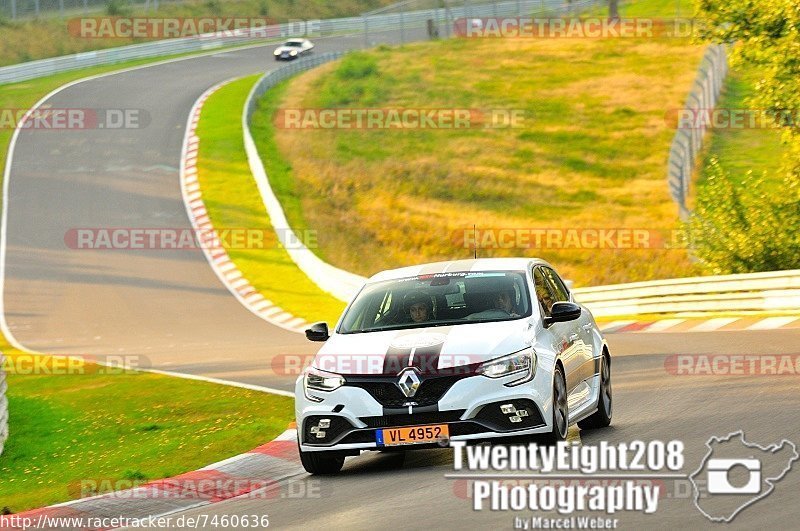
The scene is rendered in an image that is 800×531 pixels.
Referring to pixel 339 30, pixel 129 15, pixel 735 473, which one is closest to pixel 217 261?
pixel 735 473

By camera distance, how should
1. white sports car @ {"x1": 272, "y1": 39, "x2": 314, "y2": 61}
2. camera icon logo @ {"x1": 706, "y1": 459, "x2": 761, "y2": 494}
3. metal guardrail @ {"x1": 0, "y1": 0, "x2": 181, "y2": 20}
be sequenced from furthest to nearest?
metal guardrail @ {"x1": 0, "y1": 0, "x2": 181, "y2": 20} < white sports car @ {"x1": 272, "y1": 39, "x2": 314, "y2": 61} < camera icon logo @ {"x1": 706, "y1": 459, "x2": 761, "y2": 494}

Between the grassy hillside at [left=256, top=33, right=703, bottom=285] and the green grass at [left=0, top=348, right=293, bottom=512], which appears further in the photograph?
the grassy hillside at [left=256, top=33, right=703, bottom=285]

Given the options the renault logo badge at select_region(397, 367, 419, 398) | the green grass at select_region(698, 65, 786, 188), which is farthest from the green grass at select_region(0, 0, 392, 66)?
the renault logo badge at select_region(397, 367, 419, 398)

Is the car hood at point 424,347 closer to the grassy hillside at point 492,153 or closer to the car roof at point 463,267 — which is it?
the car roof at point 463,267

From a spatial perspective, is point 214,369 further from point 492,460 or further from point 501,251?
point 501,251

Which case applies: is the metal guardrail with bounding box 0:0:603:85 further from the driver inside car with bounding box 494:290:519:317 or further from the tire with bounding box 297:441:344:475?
the tire with bounding box 297:441:344:475

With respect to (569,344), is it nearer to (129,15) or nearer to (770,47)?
(770,47)

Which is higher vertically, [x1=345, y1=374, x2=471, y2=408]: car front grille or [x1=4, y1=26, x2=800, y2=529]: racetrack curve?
[x1=345, y1=374, x2=471, y2=408]: car front grille

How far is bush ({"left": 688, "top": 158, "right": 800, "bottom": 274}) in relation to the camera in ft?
88.3

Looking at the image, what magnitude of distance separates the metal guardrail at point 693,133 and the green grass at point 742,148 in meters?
0.49

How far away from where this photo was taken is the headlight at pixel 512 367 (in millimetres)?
10219
